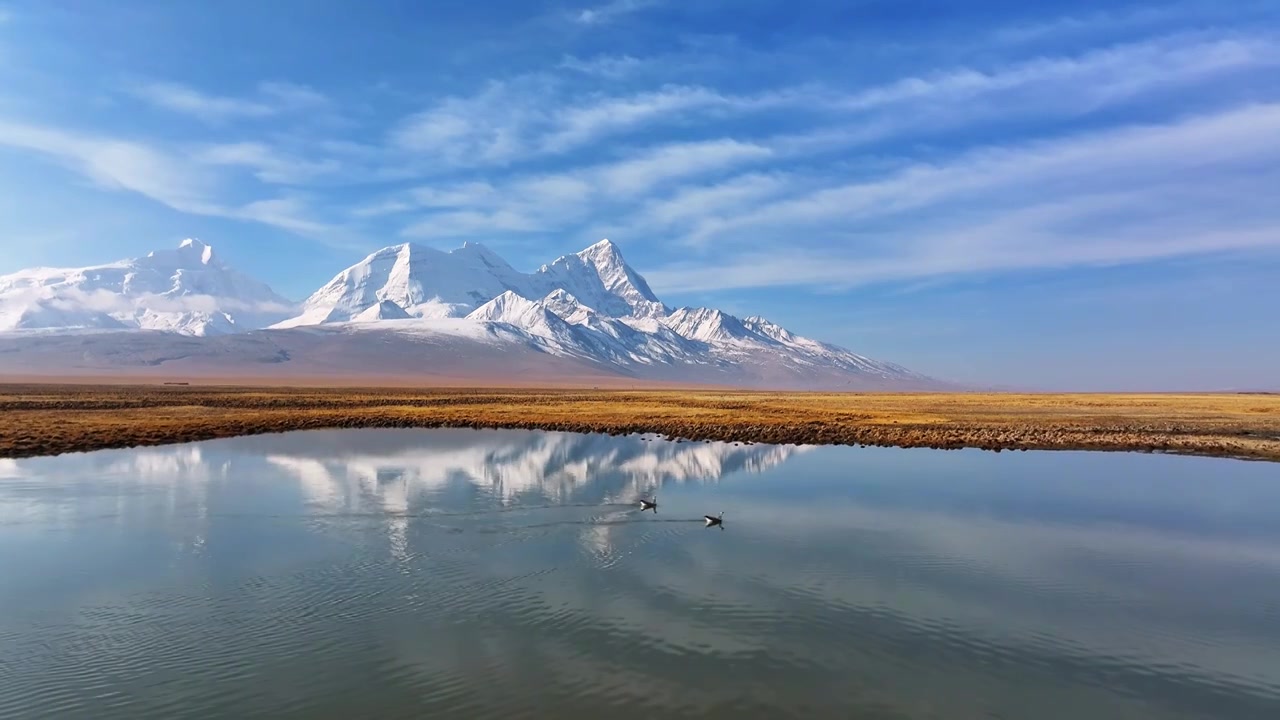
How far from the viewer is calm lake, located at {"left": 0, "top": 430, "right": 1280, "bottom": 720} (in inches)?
416

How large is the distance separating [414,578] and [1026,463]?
32.0 m

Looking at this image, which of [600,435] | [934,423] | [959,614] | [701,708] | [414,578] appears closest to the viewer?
[701,708]

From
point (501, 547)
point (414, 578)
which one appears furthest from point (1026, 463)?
point (414, 578)

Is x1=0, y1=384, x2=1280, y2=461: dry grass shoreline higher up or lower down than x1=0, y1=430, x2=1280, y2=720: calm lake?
higher up

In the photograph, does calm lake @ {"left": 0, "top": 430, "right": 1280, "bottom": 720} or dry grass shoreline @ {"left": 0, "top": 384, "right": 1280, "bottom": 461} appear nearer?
calm lake @ {"left": 0, "top": 430, "right": 1280, "bottom": 720}

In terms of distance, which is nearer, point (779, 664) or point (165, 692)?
point (165, 692)

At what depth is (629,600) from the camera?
14523 mm

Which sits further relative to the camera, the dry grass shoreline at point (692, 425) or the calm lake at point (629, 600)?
the dry grass shoreline at point (692, 425)

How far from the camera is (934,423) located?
56.3 meters

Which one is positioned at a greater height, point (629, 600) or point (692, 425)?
point (692, 425)

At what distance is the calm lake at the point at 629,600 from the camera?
10.6 meters

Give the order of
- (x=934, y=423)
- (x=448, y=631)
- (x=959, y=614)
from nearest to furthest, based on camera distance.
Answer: (x=448, y=631)
(x=959, y=614)
(x=934, y=423)

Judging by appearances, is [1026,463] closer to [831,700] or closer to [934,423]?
[934,423]

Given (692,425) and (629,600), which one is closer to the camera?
(629,600)
